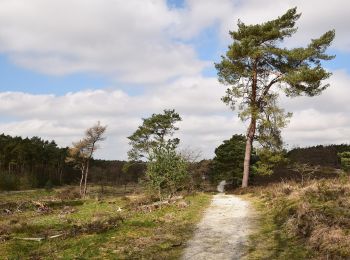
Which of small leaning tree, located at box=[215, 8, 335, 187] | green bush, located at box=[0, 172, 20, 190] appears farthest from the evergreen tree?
green bush, located at box=[0, 172, 20, 190]

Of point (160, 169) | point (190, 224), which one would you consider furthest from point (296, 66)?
point (190, 224)

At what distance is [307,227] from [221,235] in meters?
2.70

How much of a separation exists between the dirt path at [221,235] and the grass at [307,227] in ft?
1.47

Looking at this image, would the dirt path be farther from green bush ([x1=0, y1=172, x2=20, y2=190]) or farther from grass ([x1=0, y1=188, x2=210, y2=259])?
green bush ([x1=0, y1=172, x2=20, y2=190])

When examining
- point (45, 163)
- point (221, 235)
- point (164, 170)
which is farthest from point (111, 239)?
point (45, 163)

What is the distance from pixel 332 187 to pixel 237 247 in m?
8.94

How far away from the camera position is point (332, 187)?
1869 cm

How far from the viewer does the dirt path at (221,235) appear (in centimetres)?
1092

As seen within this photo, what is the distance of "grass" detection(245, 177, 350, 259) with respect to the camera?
10383 millimetres

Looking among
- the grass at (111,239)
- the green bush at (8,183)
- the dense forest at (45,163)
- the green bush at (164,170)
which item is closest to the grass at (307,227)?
the grass at (111,239)

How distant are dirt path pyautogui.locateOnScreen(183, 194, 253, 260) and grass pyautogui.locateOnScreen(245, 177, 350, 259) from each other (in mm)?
448

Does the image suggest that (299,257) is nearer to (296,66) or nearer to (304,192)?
(304,192)

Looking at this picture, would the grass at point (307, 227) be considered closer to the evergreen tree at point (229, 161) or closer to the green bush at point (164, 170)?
the green bush at point (164, 170)

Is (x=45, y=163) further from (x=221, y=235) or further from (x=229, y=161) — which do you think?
(x=221, y=235)
